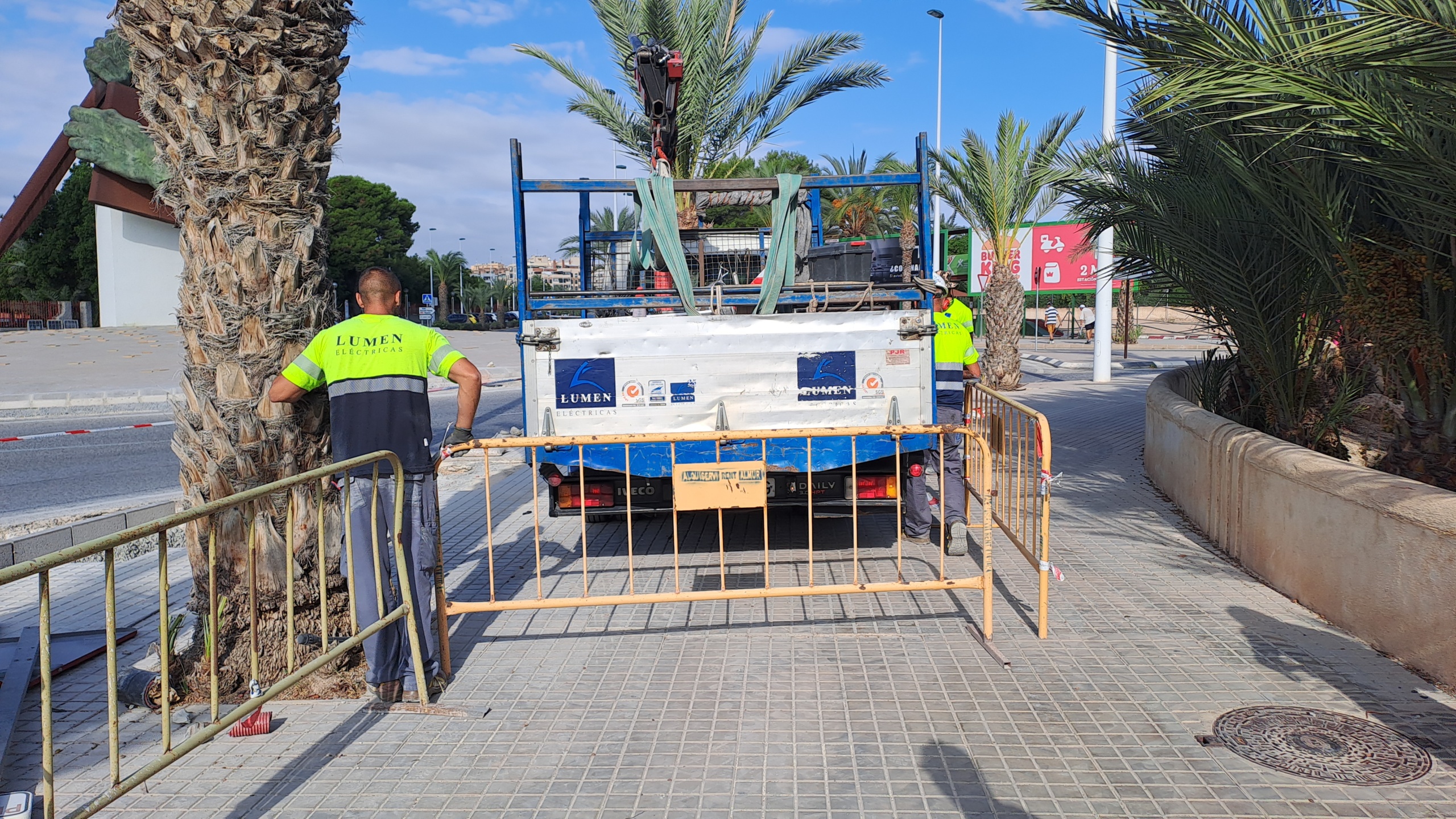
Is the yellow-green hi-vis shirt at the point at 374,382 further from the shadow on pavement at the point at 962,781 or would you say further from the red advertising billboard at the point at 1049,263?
the red advertising billboard at the point at 1049,263

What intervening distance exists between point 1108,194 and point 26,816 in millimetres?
A: 8659

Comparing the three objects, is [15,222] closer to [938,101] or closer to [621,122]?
[621,122]

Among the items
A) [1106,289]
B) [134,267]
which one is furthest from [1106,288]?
[134,267]

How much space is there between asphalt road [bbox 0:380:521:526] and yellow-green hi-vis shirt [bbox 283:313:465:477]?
5.41 m

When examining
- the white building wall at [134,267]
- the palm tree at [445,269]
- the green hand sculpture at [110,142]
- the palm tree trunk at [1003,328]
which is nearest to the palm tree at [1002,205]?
the palm tree trunk at [1003,328]

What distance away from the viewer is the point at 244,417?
444cm

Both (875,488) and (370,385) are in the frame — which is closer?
(370,385)

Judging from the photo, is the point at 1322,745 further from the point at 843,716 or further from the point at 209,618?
the point at 209,618

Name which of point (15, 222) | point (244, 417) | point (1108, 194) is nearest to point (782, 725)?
point (244, 417)

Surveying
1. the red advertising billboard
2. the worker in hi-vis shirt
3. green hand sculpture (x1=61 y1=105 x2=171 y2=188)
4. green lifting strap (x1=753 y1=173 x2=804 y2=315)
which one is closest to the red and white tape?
green lifting strap (x1=753 y1=173 x2=804 y2=315)

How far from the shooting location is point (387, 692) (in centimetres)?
450

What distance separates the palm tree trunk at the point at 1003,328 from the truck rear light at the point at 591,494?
14.1 meters

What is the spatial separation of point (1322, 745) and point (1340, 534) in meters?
1.76

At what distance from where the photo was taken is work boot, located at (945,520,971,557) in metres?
6.91
